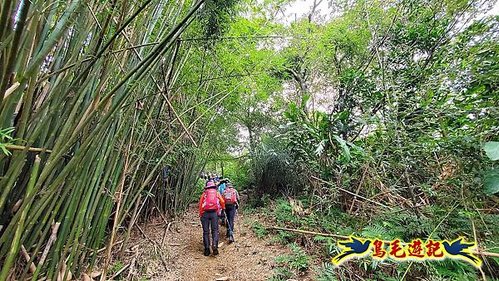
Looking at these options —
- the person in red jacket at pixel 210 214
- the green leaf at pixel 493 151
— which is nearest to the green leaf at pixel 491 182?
the green leaf at pixel 493 151

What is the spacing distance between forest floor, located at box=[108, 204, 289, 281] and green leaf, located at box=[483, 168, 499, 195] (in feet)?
6.52

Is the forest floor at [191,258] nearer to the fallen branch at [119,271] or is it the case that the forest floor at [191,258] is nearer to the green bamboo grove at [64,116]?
the fallen branch at [119,271]

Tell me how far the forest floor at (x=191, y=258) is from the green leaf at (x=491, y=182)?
1.99 m

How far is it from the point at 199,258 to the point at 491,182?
10.7 feet

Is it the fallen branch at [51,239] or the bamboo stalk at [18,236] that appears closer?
the bamboo stalk at [18,236]

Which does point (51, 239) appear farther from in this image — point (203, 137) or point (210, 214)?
point (203, 137)

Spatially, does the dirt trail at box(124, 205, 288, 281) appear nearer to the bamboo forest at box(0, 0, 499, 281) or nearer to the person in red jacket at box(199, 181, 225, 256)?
the bamboo forest at box(0, 0, 499, 281)

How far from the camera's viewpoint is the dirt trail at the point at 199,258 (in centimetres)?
295

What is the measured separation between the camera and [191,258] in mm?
3586

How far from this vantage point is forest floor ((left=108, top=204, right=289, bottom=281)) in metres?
2.86

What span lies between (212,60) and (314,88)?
12.4ft

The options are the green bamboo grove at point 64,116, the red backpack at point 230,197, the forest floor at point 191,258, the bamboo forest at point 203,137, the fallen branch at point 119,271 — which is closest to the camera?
the green bamboo grove at point 64,116

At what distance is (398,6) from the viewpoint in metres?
3.43

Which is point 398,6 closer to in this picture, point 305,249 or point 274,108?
point 305,249
